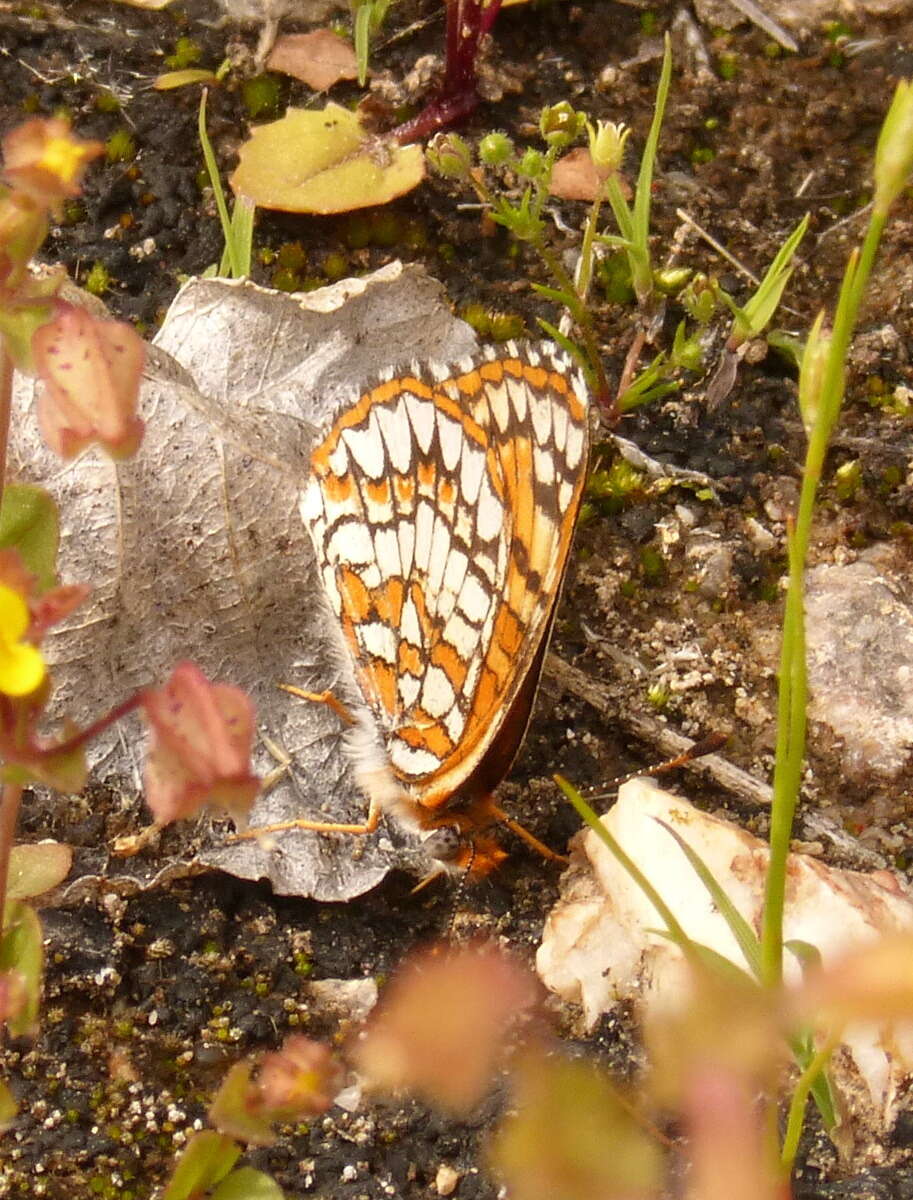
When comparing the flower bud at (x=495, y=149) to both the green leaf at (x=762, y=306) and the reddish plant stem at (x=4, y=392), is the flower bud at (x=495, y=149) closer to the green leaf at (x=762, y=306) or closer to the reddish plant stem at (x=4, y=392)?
the green leaf at (x=762, y=306)

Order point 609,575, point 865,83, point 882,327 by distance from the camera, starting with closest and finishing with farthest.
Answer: point 609,575 < point 882,327 < point 865,83

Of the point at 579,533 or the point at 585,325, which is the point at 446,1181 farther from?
the point at 585,325

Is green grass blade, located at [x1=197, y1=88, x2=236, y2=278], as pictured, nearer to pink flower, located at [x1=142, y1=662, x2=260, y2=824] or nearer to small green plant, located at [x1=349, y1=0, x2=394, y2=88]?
small green plant, located at [x1=349, y1=0, x2=394, y2=88]

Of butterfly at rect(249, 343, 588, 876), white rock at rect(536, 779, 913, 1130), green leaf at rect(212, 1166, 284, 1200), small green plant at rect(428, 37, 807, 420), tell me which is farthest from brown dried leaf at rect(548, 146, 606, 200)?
green leaf at rect(212, 1166, 284, 1200)

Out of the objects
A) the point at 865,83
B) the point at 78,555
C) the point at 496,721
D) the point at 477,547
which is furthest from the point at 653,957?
the point at 865,83

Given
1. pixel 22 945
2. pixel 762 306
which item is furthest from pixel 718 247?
pixel 22 945

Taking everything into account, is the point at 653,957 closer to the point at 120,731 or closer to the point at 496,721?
the point at 496,721
